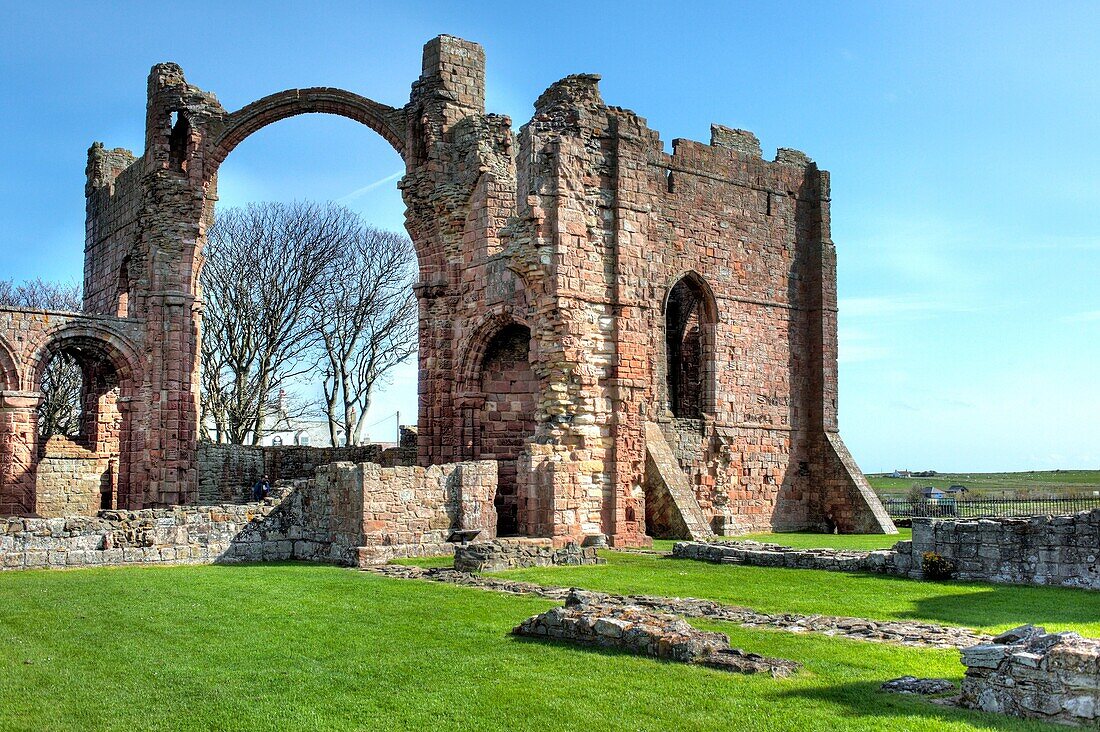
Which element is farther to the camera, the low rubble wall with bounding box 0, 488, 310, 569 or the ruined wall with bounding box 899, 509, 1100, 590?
the low rubble wall with bounding box 0, 488, 310, 569

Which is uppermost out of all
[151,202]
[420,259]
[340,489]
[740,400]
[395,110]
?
[395,110]

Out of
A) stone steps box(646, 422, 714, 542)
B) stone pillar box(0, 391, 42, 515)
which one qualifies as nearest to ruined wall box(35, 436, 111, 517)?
stone pillar box(0, 391, 42, 515)

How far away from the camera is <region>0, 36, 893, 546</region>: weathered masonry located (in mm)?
17031

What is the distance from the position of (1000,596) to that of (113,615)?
8233 millimetres

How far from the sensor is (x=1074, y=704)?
5258mm

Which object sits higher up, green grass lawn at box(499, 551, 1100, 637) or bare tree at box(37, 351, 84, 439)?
bare tree at box(37, 351, 84, 439)

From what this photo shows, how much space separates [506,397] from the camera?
1962 cm

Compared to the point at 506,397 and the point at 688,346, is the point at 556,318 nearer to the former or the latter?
the point at 506,397

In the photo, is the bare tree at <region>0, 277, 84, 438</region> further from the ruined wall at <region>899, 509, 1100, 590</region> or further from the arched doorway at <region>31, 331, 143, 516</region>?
the ruined wall at <region>899, 509, 1100, 590</region>

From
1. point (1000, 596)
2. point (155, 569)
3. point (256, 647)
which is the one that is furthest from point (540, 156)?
point (256, 647)

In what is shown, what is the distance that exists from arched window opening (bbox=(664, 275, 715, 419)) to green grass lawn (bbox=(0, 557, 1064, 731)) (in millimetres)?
13999

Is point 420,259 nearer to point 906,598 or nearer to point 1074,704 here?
point 906,598

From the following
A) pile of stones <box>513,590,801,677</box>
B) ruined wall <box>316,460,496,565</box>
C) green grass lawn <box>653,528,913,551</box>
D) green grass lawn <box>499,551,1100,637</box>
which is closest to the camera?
pile of stones <box>513,590,801,677</box>

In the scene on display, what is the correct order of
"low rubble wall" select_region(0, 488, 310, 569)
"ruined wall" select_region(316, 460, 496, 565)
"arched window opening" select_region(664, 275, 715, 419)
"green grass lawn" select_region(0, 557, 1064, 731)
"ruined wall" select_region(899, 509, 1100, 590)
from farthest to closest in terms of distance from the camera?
"arched window opening" select_region(664, 275, 715, 419) < "ruined wall" select_region(316, 460, 496, 565) < "low rubble wall" select_region(0, 488, 310, 569) < "ruined wall" select_region(899, 509, 1100, 590) < "green grass lawn" select_region(0, 557, 1064, 731)
